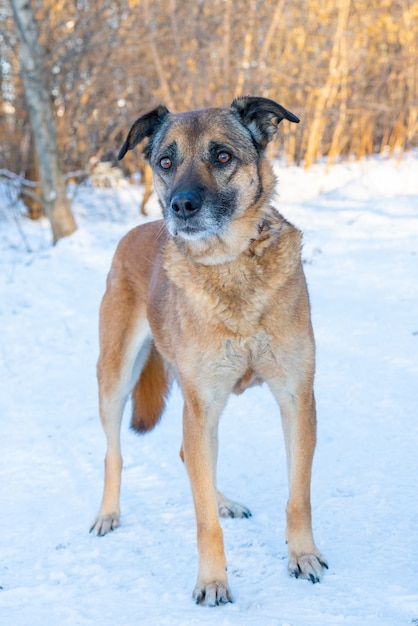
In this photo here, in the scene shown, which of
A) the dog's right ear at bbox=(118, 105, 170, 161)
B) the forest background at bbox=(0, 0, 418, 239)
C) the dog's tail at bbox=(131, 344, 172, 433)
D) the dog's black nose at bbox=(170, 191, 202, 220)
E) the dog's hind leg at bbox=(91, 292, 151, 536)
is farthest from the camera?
the forest background at bbox=(0, 0, 418, 239)

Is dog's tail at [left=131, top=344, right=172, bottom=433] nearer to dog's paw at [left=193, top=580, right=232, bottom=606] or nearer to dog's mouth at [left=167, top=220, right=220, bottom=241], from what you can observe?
dog's mouth at [left=167, top=220, right=220, bottom=241]

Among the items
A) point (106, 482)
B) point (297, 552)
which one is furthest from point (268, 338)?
point (106, 482)

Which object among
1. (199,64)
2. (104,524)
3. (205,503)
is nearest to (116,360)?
(104,524)

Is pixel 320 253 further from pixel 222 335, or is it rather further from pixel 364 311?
pixel 222 335

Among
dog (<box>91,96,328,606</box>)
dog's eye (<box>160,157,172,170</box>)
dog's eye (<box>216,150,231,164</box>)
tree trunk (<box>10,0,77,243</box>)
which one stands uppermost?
dog's eye (<box>216,150,231,164</box>)

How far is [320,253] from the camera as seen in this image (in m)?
8.59

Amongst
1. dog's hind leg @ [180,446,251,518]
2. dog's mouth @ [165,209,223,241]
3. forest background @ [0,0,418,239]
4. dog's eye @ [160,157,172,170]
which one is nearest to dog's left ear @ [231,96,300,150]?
dog's eye @ [160,157,172,170]

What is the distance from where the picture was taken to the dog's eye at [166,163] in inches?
130

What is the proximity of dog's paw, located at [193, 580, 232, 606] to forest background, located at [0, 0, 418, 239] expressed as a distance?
10288mm

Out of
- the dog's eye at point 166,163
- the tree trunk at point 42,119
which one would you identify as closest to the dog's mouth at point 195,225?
the dog's eye at point 166,163

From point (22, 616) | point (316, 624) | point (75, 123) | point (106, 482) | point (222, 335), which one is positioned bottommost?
point (75, 123)

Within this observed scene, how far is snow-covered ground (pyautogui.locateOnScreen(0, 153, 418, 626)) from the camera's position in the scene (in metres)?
2.77

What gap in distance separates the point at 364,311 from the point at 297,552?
3957 mm

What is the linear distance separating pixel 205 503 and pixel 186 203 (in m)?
1.26
